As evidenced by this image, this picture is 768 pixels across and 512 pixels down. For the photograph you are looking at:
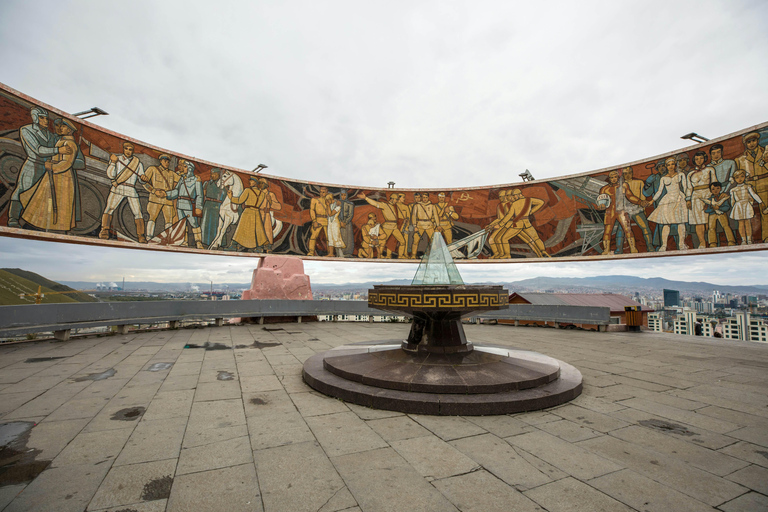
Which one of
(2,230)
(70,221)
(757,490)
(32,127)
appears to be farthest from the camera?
(70,221)

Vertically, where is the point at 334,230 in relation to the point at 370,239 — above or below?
above

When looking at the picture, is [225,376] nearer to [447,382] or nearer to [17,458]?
Result: [17,458]

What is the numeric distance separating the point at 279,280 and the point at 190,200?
18.5 feet

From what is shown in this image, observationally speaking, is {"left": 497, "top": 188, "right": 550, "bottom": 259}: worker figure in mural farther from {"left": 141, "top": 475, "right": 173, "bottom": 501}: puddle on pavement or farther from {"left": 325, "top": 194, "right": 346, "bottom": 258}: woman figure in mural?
{"left": 141, "top": 475, "right": 173, "bottom": 501}: puddle on pavement

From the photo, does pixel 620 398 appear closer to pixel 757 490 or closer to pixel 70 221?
pixel 757 490

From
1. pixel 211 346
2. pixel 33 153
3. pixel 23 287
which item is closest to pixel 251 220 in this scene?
pixel 33 153

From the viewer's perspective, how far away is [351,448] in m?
3.60

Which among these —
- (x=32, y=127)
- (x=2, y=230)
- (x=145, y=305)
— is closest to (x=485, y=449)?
(x=145, y=305)

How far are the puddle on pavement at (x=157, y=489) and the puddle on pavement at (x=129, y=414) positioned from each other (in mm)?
1909

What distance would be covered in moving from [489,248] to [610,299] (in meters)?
7.23

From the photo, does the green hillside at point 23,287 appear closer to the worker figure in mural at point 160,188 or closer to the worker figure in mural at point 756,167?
the worker figure in mural at point 160,188

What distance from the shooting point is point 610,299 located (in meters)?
18.6

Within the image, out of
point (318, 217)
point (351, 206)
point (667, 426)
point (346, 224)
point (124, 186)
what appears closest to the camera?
point (667, 426)

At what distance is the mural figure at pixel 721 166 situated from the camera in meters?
13.1
